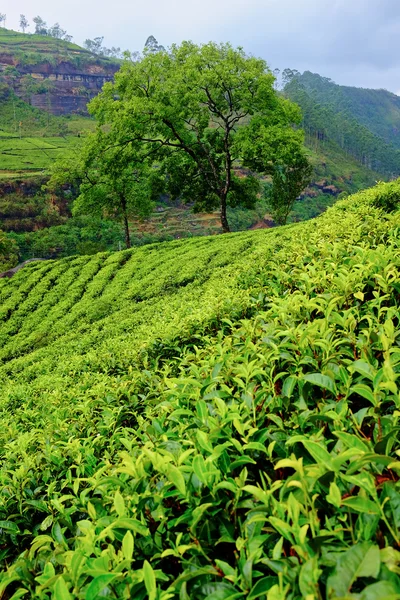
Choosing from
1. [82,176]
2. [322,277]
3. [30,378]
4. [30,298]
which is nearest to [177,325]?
[322,277]

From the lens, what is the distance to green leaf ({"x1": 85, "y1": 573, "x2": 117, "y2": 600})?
111 cm

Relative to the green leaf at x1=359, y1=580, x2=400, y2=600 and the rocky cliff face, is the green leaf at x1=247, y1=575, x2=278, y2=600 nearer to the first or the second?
the green leaf at x1=359, y1=580, x2=400, y2=600

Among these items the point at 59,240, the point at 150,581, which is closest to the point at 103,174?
the point at 150,581

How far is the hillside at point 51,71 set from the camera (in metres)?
119

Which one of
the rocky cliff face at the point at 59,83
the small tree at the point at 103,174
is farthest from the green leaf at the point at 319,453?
the rocky cliff face at the point at 59,83

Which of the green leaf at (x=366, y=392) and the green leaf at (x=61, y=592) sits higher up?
the green leaf at (x=366, y=392)

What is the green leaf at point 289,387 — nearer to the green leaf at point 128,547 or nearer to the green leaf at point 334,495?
the green leaf at point 334,495

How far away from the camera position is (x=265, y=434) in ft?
5.24

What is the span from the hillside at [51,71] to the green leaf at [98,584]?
134 meters

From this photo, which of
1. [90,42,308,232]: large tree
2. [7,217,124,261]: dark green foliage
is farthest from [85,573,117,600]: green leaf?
[7,217,124,261]: dark green foliage

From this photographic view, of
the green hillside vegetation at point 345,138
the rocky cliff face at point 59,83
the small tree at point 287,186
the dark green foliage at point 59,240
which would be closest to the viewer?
the small tree at point 287,186

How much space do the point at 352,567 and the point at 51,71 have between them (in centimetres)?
15748

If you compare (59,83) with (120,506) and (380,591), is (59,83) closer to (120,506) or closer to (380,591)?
(120,506)

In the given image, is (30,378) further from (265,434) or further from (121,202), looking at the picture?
(121,202)
